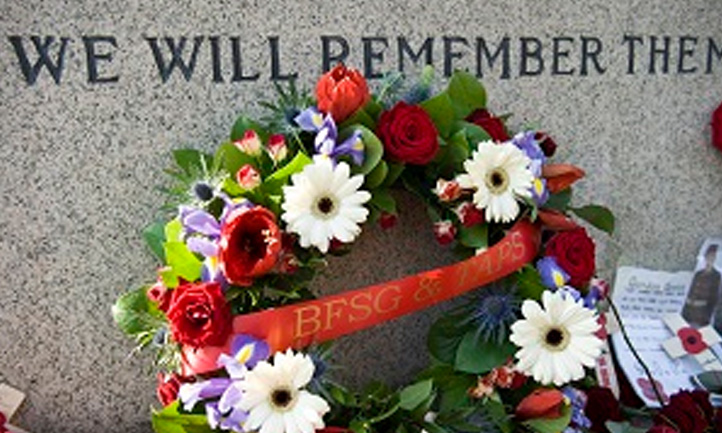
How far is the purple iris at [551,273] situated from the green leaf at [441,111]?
321 mm

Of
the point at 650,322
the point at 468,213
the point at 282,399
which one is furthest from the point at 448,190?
the point at 650,322

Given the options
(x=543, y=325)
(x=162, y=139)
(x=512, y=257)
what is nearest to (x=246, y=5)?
(x=162, y=139)

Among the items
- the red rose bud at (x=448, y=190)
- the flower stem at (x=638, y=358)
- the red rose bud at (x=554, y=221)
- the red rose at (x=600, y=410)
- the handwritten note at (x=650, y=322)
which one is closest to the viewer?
the red rose bud at (x=448, y=190)

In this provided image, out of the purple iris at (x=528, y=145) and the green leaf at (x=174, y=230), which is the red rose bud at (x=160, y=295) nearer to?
the green leaf at (x=174, y=230)

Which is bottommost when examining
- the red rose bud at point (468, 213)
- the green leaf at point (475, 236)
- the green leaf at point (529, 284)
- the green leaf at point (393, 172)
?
the green leaf at point (529, 284)

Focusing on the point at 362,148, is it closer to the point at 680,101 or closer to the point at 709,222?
the point at 680,101

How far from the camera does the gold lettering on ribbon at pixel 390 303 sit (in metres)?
1.40

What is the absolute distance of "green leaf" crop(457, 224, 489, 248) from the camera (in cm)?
150

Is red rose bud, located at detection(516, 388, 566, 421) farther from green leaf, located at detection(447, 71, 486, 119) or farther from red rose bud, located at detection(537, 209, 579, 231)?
green leaf, located at detection(447, 71, 486, 119)

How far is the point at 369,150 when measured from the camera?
140cm

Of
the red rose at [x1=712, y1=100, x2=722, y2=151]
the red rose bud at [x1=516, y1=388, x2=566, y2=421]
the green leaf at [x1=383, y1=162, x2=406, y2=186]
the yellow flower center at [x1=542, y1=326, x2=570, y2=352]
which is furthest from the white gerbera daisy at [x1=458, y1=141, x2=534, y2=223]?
the red rose at [x1=712, y1=100, x2=722, y2=151]

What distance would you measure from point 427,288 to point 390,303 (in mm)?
82

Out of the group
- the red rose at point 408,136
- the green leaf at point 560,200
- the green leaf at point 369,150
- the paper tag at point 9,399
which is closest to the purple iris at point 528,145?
the green leaf at point 560,200

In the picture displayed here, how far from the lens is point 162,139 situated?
152cm
